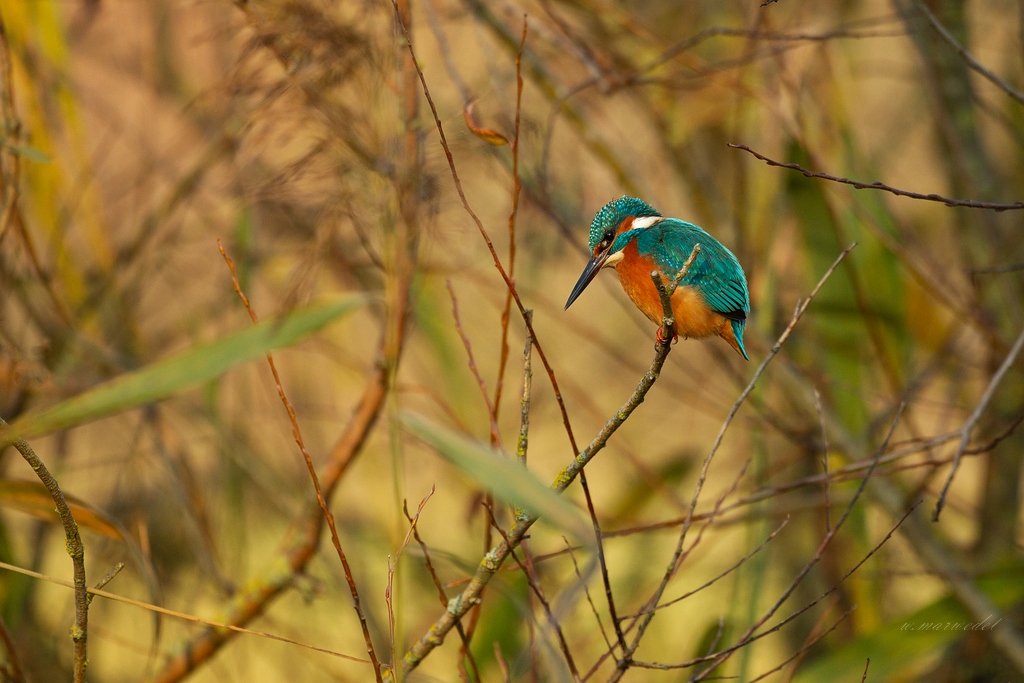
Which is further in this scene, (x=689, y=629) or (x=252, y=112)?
(x=689, y=629)

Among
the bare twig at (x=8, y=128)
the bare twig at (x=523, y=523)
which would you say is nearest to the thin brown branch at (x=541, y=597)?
the bare twig at (x=523, y=523)

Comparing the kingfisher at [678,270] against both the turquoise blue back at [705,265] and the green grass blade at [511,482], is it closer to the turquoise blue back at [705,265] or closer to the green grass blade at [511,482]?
the turquoise blue back at [705,265]

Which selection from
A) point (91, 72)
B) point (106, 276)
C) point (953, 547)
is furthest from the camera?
point (91, 72)

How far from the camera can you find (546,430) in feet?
15.8

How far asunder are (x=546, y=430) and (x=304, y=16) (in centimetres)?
335

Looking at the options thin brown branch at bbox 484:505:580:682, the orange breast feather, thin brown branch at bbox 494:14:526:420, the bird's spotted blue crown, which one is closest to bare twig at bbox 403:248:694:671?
thin brown branch at bbox 484:505:580:682

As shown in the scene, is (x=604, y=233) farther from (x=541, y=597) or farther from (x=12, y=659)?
(x=12, y=659)

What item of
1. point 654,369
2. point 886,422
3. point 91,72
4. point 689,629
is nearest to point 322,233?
point 654,369

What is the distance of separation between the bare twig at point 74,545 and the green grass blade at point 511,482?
1.35ft

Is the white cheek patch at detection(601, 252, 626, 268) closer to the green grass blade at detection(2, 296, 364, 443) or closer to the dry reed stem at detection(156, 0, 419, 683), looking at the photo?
the dry reed stem at detection(156, 0, 419, 683)

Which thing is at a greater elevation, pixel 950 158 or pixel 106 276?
A: pixel 950 158

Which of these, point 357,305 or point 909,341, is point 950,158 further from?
point 357,305

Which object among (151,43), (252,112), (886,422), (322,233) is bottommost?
(886,422)

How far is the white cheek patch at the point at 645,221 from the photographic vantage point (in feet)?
4.56
